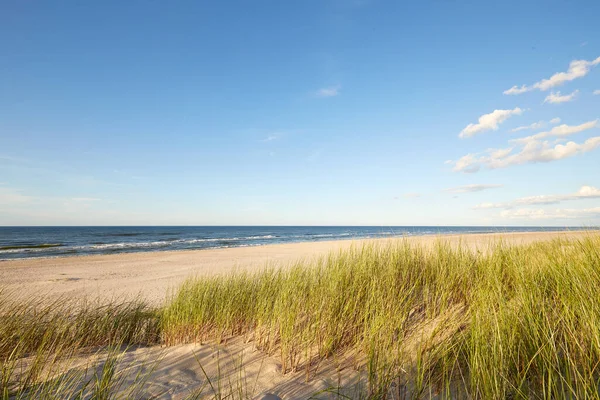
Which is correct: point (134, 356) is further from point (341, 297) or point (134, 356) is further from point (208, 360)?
point (341, 297)

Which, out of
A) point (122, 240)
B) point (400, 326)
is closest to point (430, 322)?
point (400, 326)

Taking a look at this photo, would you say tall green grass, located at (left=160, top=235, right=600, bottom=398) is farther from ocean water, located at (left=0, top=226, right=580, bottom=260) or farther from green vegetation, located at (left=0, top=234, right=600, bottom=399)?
ocean water, located at (left=0, top=226, right=580, bottom=260)

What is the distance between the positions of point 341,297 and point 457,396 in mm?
1509

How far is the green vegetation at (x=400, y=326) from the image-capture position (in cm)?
207

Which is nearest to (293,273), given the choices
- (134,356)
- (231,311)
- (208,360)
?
(231,311)

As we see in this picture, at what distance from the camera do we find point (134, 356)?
3320 mm

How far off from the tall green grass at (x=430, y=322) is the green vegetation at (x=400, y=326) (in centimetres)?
2

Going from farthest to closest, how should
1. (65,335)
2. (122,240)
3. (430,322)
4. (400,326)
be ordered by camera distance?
(122,240) < (65,335) < (430,322) < (400,326)

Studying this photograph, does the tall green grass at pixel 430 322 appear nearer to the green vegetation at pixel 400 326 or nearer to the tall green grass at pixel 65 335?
the green vegetation at pixel 400 326

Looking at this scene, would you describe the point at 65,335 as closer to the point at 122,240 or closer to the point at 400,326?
the point at 400,326

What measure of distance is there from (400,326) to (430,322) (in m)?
0.55

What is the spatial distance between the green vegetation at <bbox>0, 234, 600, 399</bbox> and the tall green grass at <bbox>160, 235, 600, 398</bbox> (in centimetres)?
2

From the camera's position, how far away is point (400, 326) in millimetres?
2625

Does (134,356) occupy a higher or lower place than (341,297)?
lower
